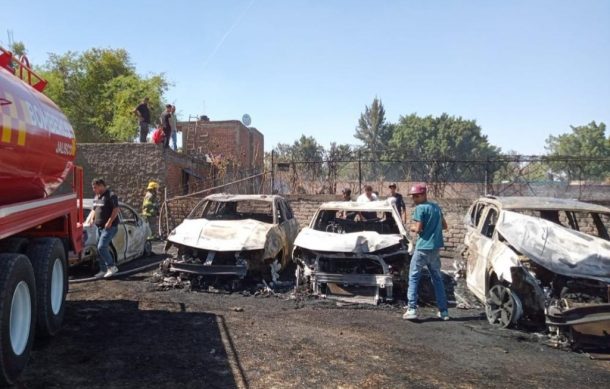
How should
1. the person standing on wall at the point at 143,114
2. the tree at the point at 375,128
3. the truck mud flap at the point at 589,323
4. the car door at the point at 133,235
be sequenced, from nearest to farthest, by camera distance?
the truck mud flap at the point at 589,323 → the car door at the point at 133,235 → the person standing on wall at the point at 143,114 → the tree at the point at 375,128

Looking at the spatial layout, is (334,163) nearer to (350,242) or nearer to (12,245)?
(350,242)

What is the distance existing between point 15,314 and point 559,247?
583 cm

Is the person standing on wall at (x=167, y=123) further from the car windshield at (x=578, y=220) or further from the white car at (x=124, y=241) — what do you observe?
the car windshield at (x=578, y=220)

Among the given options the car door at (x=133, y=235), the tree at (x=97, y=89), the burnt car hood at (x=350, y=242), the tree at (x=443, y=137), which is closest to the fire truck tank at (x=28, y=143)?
the burnt car hood at (x=350, y=242)

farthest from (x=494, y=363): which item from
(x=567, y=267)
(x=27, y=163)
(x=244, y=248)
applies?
(x=27, y=163)

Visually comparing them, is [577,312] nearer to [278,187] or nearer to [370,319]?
[370,319]

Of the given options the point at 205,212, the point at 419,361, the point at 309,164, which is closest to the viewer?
the point at 419,361

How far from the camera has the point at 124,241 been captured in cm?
921

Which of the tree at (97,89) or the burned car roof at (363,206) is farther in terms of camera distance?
the tree at (97,89)

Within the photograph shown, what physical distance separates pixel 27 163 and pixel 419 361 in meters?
4.06

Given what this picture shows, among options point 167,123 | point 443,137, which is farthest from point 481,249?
point 443,137

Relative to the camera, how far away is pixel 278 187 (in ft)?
53.0

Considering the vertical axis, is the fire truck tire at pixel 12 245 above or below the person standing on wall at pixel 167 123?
below

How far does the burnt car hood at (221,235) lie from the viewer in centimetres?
718
